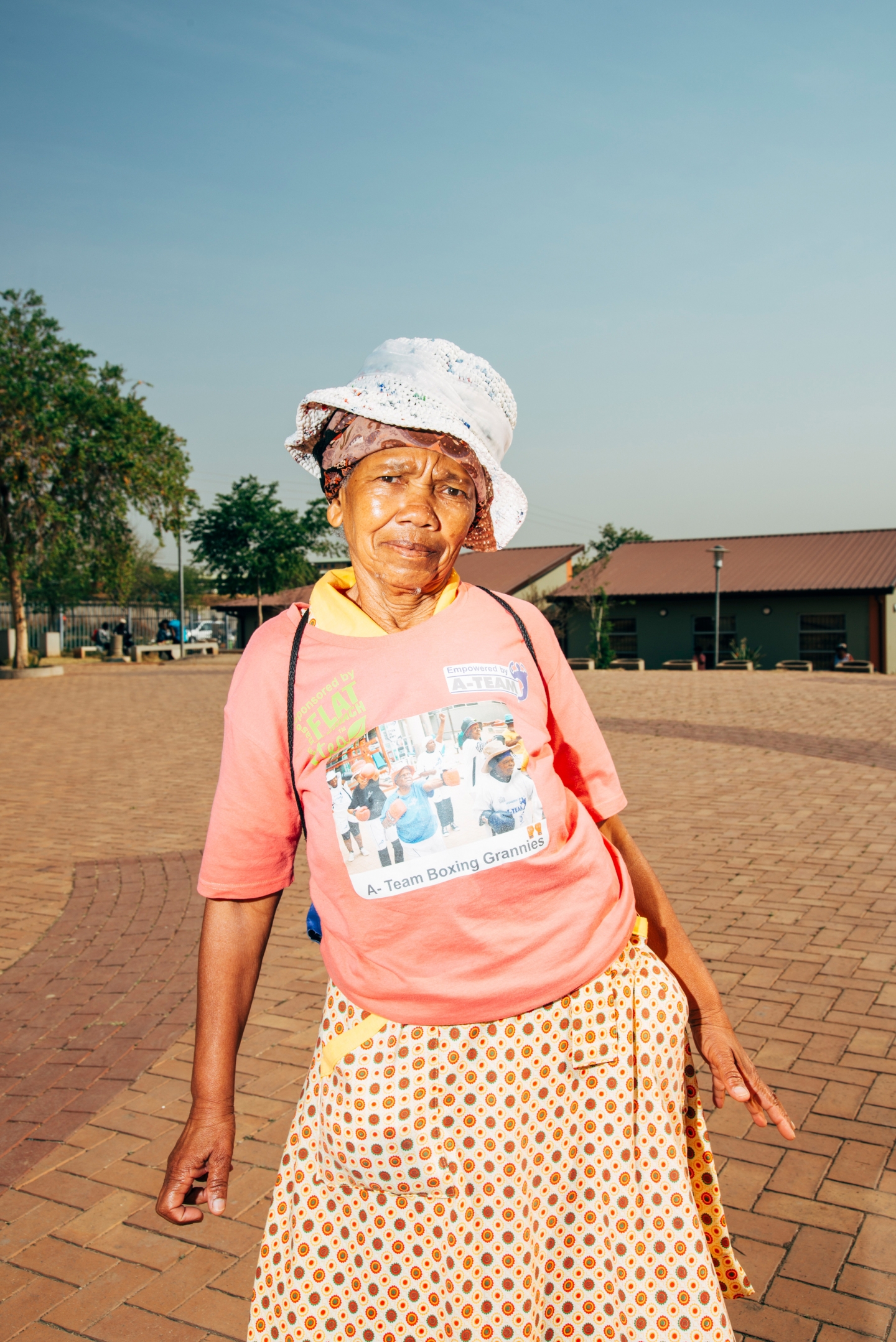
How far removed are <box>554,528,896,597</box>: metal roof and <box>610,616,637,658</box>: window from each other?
1073 millimetres

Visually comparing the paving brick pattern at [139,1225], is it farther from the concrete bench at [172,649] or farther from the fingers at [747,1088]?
the concrete bench at [172,649]

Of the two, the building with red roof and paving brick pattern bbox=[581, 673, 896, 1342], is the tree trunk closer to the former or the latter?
the building with red roof

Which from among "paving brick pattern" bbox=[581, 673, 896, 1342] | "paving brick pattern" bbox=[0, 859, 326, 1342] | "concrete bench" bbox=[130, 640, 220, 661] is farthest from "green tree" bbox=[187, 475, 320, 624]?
"paving brick pattern" bbox=[0, 859, 326, 1342]

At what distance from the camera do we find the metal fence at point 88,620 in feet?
130

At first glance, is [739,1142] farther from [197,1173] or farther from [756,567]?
[756,567]

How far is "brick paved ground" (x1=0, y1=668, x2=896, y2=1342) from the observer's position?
2426 mm

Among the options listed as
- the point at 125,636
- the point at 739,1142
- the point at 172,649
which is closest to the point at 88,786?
the point at 739,1142

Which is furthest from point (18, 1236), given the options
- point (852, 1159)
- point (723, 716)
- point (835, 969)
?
point (723, 716)

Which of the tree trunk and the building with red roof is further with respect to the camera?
the building with red roof

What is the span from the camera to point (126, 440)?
2323 centimetres

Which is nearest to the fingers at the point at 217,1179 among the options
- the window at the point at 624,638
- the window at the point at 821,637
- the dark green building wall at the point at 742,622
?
the window at the point at 821,637

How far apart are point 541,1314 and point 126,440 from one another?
78.6 ft

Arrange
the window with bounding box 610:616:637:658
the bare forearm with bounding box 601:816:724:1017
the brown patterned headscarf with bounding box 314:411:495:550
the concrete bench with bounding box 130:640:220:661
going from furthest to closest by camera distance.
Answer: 1. the window with bounding box 610:616:637:658
2. the concrete bench with bounding box 130:640:220:661
3. the bare forearm with bounding box 601:816:724:1017
4. the brown patterned headscarf with bounding box 314:411:495:550

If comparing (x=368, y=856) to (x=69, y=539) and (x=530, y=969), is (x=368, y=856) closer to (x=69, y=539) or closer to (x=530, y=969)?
(x=530, y=969)
